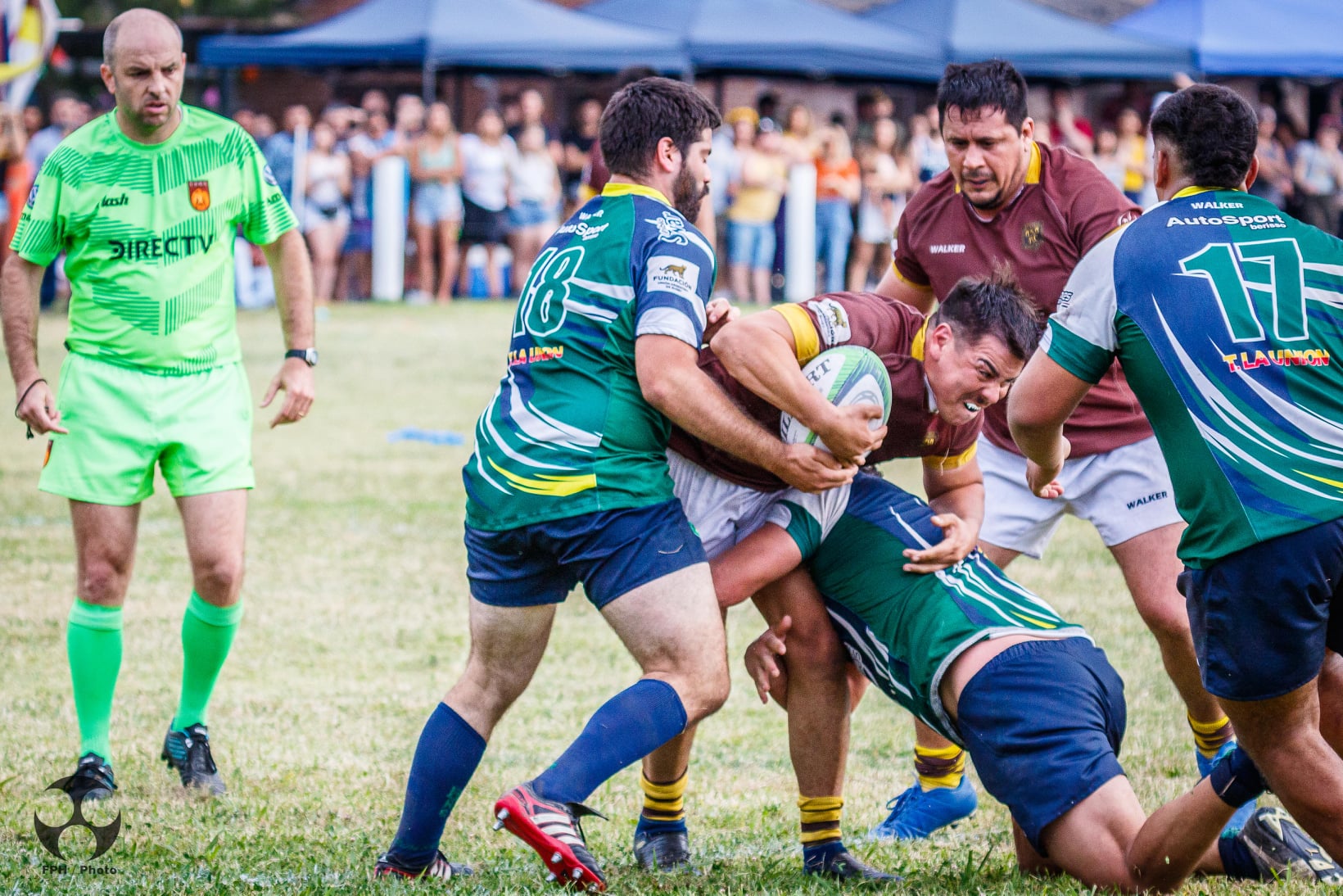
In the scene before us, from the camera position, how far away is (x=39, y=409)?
15.7 ft

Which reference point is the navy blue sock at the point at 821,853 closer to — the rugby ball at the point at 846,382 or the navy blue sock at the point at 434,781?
the navy blue sock at the point at 434,781

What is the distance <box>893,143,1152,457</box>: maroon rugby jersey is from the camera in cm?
486

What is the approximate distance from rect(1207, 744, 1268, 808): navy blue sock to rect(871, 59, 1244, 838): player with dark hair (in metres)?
1.19

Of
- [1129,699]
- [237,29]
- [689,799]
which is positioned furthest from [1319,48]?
[689,799]

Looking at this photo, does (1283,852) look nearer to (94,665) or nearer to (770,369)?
(770,369)

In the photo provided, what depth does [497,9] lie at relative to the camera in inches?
791

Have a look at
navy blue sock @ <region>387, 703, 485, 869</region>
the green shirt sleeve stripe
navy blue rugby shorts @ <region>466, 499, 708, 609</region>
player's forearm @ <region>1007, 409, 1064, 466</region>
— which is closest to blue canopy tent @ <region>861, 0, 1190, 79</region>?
player's forearm @ <region>1007, 409, 1064, 466</region>

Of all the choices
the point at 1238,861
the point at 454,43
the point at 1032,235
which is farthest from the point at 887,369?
the point at 454,43

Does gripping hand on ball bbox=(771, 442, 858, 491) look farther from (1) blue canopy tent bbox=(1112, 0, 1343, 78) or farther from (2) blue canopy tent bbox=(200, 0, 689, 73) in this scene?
(1) blue canopy tent bbox=(1112, 0, 1343, 78)

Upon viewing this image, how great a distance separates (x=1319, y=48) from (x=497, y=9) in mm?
11570

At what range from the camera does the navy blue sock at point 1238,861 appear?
→ 13.1 feet

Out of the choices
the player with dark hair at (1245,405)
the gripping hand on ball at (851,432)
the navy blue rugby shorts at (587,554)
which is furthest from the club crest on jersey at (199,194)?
the player with dark hair at (1245,405)

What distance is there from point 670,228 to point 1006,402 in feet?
5.15

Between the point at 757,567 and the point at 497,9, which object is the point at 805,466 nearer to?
the point at 757,567
